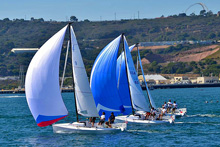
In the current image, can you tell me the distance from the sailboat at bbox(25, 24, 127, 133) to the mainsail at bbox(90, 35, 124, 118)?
3.55 m

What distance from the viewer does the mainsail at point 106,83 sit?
42188 mm

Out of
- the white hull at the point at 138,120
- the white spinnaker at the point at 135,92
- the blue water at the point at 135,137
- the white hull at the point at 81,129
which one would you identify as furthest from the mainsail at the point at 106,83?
the white hull at the point at 81,129

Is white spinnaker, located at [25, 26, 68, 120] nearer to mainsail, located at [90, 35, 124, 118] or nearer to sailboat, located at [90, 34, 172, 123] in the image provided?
mainsail, located at [90, 35, 124, 118]

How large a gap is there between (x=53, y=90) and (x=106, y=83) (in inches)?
270

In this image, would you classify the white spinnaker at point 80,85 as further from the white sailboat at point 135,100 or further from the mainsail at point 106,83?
the white sailboat at point 135,100

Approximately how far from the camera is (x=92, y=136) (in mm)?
37750

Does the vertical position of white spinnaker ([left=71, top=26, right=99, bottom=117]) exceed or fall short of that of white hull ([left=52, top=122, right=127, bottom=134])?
it exceeds it

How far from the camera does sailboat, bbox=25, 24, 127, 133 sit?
3556 centimetres

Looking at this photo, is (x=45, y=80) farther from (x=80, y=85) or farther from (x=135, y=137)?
(x=135, y=137)

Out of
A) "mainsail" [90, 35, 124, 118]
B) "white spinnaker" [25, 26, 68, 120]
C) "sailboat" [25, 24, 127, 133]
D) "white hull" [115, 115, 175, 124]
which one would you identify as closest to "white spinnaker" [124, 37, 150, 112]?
"white hull" [115, 115, 175, 124]

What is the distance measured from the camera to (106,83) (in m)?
42.6

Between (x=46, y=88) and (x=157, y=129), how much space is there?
9.91 metres

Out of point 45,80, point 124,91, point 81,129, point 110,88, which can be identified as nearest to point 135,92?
point 124,91

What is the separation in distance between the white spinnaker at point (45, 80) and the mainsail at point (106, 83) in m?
5.71
